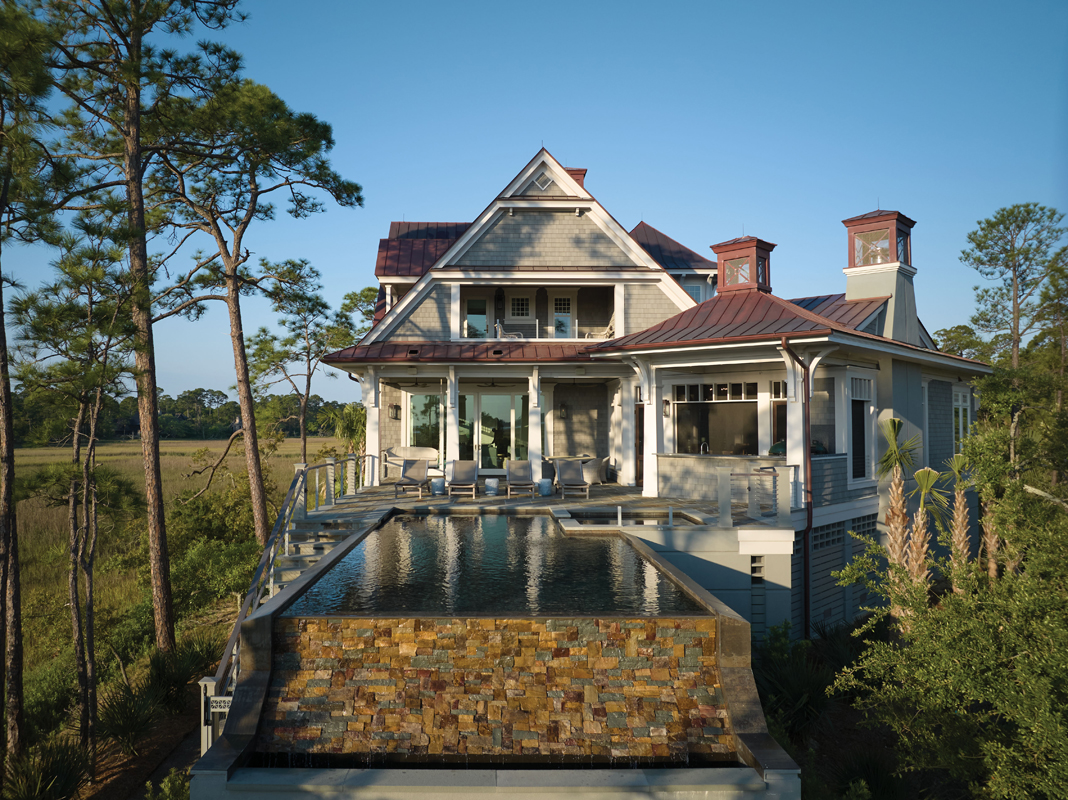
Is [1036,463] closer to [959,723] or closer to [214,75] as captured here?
[959,723]

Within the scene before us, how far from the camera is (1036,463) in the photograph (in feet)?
48.3

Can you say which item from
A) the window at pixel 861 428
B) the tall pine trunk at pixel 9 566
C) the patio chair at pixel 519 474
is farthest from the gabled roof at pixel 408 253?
the tall pine trunk at pixel 9 566

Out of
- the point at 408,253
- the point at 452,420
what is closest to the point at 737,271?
the point at 452,420

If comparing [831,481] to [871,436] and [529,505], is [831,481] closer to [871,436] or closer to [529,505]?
[871,436]

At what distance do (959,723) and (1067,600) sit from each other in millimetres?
1392

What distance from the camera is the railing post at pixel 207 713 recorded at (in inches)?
238

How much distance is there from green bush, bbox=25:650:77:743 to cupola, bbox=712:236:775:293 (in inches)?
578

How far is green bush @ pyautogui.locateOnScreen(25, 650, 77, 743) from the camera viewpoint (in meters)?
10.3

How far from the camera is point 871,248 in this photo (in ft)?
51.7

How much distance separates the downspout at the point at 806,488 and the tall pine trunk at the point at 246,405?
13190mm

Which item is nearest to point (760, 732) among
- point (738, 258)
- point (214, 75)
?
point (738, 258)

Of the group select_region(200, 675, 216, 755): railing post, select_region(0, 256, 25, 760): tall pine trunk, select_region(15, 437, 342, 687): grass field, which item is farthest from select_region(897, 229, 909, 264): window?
select_region(15, 437, 342, 687): grass field

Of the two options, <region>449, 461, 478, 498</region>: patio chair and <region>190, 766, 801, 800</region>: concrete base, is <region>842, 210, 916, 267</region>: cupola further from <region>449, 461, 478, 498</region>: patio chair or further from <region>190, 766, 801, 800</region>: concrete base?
<region>190, 766, 801, 800</region>: concrete base

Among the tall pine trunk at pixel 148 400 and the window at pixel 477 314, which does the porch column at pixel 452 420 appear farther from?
the tall pine trunk at pixel 148 400
